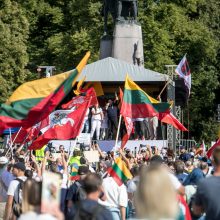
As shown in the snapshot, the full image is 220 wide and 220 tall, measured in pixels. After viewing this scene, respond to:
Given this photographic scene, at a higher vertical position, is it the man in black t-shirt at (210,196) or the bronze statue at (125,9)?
the man in black t-shirt at (210,196)

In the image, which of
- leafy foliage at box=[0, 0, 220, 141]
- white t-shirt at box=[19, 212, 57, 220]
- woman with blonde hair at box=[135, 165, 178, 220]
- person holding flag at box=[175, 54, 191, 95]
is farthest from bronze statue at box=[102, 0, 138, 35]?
woman with blonde hair at box=[135, 165, 178, 220]

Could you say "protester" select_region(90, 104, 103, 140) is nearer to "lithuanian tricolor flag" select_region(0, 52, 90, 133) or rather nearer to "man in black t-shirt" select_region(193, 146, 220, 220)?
"lithuanian tricolor flag" select_region(0, 52, 90, 133)

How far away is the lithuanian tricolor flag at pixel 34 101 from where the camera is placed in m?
12.3

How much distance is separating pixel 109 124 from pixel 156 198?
26756 mm

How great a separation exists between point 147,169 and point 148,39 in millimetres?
46542

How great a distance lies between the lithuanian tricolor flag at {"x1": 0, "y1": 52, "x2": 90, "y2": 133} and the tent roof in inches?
816

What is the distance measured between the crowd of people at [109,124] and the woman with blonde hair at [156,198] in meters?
24.7

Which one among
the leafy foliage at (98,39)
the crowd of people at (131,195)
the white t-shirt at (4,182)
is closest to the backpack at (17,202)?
the crowd of people at (131,195)

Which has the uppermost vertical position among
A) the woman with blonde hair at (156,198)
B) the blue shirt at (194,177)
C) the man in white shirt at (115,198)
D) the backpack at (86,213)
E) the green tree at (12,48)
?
the woman with blonde hair at (156,198)

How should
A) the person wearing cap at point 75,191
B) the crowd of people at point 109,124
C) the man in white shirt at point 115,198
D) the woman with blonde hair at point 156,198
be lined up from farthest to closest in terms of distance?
the crowd of people at point 109,124
the man in white shirt at point 115,198
the person wearing cap at point 75,191
the woman with blonde hair at point 156,198

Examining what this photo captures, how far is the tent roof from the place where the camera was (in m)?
34.2

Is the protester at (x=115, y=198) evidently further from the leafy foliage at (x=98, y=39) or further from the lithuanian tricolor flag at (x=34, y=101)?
the leafy foliage at (x=98, y=39)

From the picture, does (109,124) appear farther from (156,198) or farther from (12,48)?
(156,198)

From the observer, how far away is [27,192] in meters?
8.08
